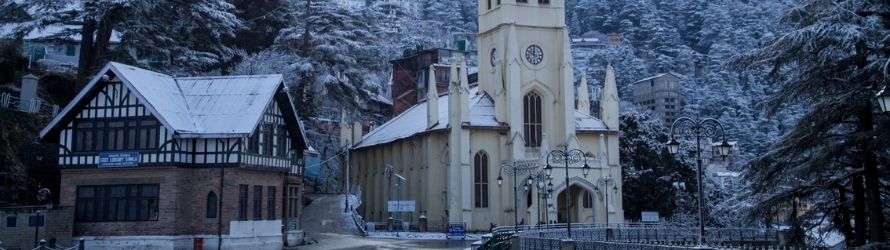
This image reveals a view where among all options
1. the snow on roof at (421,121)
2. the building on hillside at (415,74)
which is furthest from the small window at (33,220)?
the building on hillside at (415,74)

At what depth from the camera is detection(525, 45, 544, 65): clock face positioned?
61528mm

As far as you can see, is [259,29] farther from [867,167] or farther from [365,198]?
[867,167]

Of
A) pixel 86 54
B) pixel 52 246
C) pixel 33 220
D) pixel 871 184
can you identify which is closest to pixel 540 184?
pixel 86 54

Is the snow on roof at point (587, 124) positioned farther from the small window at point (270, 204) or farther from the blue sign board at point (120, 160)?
the blue sign board at point (120, 160)

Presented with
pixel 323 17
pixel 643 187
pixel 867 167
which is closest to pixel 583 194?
pixel 643 187

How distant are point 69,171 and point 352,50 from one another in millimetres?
25872

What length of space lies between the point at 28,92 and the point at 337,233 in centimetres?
1828

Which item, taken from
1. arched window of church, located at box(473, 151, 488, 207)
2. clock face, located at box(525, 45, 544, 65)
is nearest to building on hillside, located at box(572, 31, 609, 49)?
clock face, located at box(525, 45, 544, 65)

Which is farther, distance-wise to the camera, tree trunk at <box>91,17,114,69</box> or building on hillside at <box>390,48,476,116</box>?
building on hillside at <box>390,48,476,116</box>

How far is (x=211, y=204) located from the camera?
33719mm

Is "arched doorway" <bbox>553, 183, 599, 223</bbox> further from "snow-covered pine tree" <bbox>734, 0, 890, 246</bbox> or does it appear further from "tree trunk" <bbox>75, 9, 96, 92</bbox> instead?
"snow-covered pine tree" <bbox>734, 0, 890, 246</bbox>

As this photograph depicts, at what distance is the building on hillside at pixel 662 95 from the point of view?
141 meters

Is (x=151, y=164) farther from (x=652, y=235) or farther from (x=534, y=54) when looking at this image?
(x=534, y=54)

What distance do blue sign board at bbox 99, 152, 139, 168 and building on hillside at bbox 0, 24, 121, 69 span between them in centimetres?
1128
